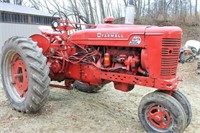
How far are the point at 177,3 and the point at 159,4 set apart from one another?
65.3 inches

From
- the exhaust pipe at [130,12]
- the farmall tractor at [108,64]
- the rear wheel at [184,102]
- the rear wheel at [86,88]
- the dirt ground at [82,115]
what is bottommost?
the dirt ground at [82,115]

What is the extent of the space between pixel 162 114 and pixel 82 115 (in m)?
1.34

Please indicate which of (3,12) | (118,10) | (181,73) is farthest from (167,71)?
(118,10)

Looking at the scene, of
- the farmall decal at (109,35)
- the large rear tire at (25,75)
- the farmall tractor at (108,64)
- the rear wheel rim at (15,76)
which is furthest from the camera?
the rear wheel rim at (15,76)

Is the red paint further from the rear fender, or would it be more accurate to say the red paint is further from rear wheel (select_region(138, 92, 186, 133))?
rear wheel (select_region(138, 92, 186, 133))

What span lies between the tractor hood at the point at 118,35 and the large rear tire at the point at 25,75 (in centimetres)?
71

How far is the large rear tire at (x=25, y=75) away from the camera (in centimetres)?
368

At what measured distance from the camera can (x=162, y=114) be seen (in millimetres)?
3213

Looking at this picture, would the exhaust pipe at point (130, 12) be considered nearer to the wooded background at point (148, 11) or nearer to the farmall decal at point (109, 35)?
the farmall decal at point (109, 35)

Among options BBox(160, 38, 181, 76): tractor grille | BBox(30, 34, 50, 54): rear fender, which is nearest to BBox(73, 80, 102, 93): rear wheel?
BBox(30, 34, 50, 54): rear fender

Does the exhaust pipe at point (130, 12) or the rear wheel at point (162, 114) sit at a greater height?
the exhaust pipe at point (130, 12)

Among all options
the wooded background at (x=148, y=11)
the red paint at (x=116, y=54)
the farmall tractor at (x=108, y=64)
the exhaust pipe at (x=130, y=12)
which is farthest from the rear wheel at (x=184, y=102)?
the wooded background at (x=148, y=11)

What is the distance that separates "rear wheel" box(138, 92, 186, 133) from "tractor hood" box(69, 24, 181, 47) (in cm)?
72

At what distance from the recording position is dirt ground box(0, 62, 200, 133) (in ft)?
11.7
